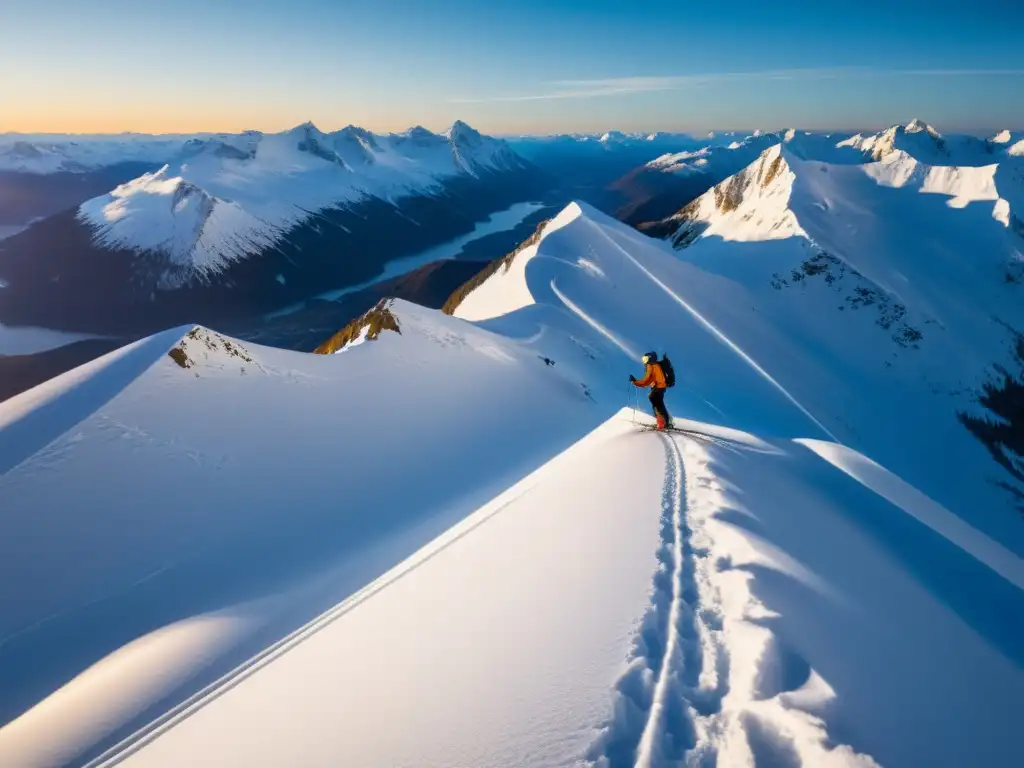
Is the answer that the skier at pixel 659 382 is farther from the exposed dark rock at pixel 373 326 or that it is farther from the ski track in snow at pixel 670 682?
the exposed dark rock at pixel 373 326

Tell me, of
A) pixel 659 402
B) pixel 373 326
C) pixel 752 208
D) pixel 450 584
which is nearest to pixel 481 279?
pixel 373 326

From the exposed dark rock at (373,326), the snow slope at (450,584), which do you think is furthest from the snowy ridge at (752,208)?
the snow slope at (450,584)

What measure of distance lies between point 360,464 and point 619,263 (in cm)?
4124

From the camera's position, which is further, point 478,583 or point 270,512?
point 270,512

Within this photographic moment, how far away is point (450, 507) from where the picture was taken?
46.2 ft

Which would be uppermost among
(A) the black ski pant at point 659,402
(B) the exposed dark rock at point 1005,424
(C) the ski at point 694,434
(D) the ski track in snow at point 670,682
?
(D) the ski track in snow at point 670,682

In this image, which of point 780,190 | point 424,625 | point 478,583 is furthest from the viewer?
point 780,190

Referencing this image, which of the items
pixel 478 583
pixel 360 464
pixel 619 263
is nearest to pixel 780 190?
pixel 619 263

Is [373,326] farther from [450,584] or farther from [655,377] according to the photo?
[450,584]

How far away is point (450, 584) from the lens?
706cm

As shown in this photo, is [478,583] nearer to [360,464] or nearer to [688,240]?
[360,464]

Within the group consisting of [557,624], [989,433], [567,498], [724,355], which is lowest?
[989,433]

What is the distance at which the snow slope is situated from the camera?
4320 millimetres

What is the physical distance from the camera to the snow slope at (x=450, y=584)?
4.32 metres
